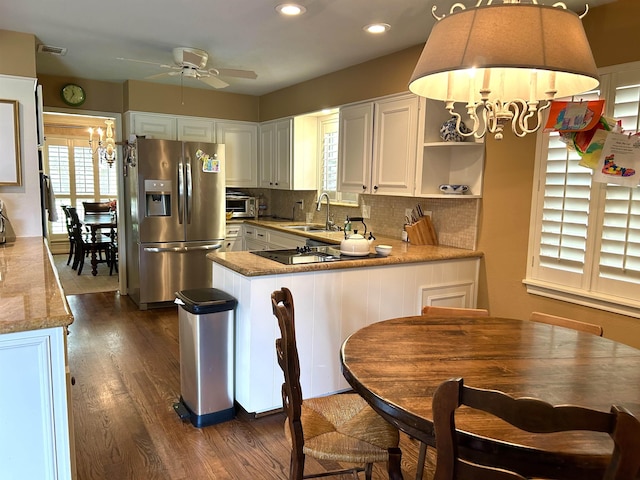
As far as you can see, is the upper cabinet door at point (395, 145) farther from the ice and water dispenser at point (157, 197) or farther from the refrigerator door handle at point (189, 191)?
the ice and water dispenser at point (157, 197)

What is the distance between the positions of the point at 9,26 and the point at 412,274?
3.32 m

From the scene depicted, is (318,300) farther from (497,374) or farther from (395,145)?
(395,145)

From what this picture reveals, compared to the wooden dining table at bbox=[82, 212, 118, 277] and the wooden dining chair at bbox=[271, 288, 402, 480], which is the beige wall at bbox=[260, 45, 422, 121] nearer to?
the wooden dining chair at bbox=[271, 288, 402, 480]

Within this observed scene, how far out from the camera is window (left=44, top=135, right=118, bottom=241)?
805cm

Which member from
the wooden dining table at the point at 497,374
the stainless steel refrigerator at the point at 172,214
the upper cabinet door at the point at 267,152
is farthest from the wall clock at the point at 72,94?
the wooden dining table at the point at 497,374

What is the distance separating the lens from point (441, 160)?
3494 millimetres

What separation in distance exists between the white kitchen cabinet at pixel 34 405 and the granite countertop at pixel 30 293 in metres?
0.04

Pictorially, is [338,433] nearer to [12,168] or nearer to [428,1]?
[428,1]

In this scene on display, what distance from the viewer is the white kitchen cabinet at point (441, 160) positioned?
10.9 ft

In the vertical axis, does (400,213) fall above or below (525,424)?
above

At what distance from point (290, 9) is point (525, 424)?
265cm

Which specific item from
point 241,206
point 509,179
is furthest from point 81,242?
point 509,179

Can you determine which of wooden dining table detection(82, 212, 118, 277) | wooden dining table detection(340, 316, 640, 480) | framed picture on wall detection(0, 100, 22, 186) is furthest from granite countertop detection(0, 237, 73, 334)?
wooden dining table detection(82, 212, 118, 277)

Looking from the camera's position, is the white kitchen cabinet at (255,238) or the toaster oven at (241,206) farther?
the toaster oven at (241,206)
